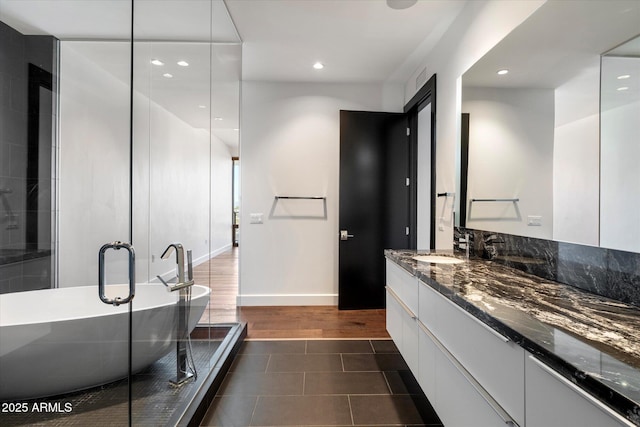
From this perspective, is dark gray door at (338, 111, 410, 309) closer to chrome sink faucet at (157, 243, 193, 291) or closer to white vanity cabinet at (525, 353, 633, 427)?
chrome sink faucet at (157, 243, 193, 291)

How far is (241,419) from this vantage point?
1693 millimetres

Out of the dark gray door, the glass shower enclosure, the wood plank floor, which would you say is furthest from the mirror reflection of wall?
the dark gray door

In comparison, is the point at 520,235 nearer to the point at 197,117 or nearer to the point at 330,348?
the point at 330,348

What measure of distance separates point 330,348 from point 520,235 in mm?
1696

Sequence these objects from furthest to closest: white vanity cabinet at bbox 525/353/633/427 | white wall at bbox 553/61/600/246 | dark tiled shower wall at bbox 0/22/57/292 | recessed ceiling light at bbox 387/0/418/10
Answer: recessed ceiling light at bbox 387/0/418/10, dark tiled shower wall at bbox 0/22/57/292, white wall at bbox 553/61/600/246, white vanity cabinet at bbox 525/353/633/427

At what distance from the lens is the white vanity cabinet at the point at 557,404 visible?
58 centimetres

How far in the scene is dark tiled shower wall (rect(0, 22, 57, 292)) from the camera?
4.61 feet

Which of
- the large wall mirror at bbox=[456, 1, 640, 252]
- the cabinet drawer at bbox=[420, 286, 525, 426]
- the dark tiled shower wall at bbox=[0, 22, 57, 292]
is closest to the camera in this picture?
the cabinet drawer at bbox=[420, 286, 525, 426]

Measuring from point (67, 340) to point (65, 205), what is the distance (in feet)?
2.32

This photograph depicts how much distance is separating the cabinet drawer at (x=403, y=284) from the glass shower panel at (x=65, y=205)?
5.11 feet

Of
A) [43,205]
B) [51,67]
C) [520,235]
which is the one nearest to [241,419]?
[43,205]

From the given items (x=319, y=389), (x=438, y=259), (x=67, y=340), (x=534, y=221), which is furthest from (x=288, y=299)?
(x=534, y=221)

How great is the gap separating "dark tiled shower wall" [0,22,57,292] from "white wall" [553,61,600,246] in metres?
2.50

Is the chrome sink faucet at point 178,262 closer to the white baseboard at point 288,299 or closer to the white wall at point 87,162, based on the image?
the white wall at point 87,162
